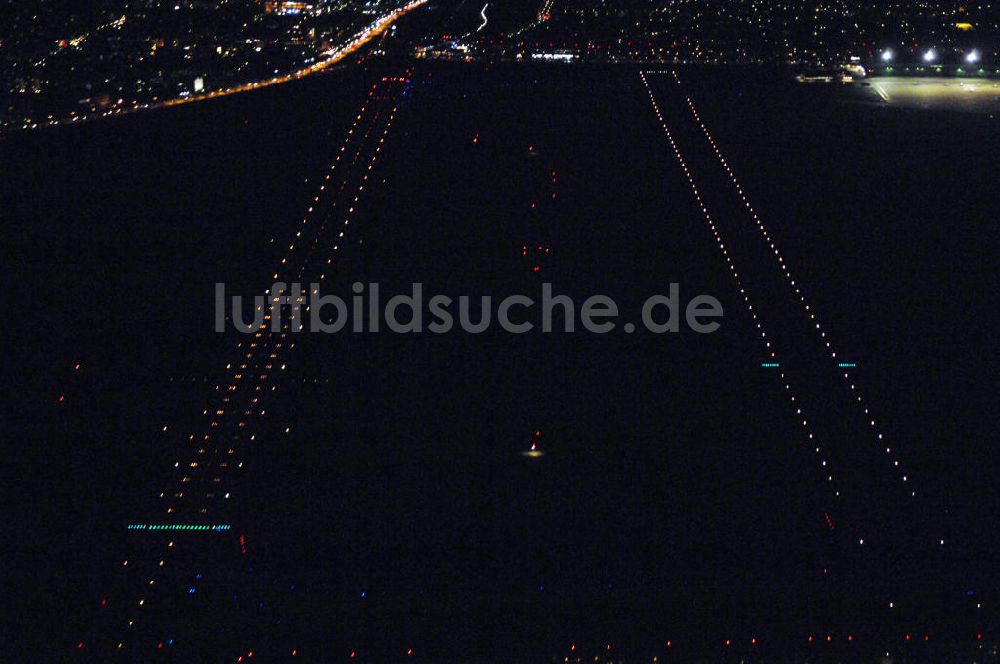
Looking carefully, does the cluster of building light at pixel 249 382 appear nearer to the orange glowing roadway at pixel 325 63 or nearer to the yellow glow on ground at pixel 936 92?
the orange glowing roadway at pixel 325 63

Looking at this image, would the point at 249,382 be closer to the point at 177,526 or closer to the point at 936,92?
the point at 177,526

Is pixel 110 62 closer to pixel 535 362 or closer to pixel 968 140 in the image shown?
pixel 535 362

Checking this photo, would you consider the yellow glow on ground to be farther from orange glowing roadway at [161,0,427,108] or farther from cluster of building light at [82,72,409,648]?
orange glowing roadway at [161,0,427,108]

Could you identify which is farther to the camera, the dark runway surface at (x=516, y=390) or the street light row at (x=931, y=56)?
the street light row at (x=931, y=56)

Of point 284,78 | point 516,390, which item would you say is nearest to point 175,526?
point 516,390

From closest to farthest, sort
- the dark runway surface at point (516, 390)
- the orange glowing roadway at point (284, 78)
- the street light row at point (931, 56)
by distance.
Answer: the dark runway surface at point (516, 390) → the orange glowing roadway at point (284, 78) → the street light row at point (931, 56)

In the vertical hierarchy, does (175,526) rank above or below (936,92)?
above

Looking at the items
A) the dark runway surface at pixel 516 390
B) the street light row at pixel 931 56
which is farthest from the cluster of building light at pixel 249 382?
the street light row at pixel 931 56

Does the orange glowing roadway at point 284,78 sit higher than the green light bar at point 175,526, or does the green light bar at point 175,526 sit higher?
the orange glowing roadway at point 284,78

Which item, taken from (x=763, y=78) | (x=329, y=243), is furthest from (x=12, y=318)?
(x=763, y=78)

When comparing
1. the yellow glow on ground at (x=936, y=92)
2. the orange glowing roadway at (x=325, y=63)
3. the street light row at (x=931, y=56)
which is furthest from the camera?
the street light row at (x=931, y=56)

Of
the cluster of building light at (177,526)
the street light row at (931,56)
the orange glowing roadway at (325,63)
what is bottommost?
the street light row at (931,56)

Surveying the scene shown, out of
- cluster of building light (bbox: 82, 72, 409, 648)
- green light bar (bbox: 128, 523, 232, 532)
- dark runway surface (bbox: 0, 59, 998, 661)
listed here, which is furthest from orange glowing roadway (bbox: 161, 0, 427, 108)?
green light bar (bbox: 128, 523, 232, 532)
